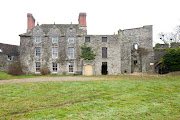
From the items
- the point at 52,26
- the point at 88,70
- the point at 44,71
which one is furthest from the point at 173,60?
Result: the point at 52,26

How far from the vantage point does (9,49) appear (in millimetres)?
28953

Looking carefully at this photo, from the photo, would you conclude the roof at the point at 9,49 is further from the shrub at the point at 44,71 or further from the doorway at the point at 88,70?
the doorway at the point at 88,70

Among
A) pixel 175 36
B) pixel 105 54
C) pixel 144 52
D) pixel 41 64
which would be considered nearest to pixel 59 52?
pixel 41 64

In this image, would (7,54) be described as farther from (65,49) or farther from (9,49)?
(65,49)

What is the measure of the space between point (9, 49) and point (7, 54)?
185 cm

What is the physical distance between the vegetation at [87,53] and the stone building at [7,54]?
15.5m

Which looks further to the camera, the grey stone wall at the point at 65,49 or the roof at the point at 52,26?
the roof at the point at 52,26

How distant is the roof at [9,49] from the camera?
27.6m

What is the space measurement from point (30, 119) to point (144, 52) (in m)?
27.8

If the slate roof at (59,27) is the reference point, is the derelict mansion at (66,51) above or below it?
below

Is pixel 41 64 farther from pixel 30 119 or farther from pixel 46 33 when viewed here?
pixel 30 119

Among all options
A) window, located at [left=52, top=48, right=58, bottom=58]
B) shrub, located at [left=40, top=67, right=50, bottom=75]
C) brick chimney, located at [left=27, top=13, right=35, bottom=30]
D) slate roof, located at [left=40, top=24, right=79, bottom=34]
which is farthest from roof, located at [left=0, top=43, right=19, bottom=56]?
window, located at [left=52, top=48, right=58, bottom=58]

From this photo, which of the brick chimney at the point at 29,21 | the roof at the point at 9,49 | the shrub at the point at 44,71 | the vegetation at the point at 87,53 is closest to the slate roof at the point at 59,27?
the brick chimney at the point at 29,21

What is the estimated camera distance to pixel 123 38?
2775cm
